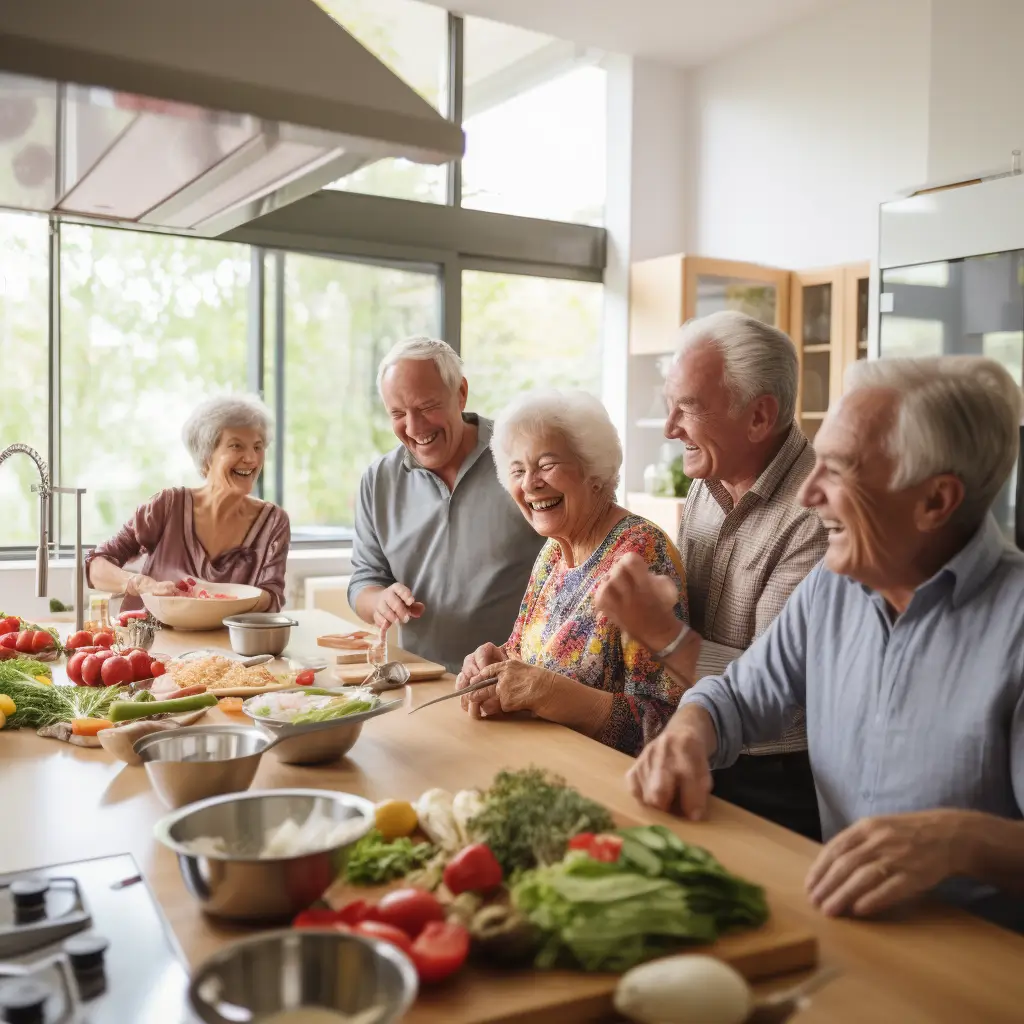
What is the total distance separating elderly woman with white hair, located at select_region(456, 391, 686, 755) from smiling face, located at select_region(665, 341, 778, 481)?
201mm

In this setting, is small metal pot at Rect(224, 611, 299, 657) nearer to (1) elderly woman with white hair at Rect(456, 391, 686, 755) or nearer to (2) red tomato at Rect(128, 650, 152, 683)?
(2) red tomato at Rect(128, 650, 152, 683)

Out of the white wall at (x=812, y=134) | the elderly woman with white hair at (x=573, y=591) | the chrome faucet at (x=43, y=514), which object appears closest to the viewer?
the elderly woman with white hair at (x=573, y=591)

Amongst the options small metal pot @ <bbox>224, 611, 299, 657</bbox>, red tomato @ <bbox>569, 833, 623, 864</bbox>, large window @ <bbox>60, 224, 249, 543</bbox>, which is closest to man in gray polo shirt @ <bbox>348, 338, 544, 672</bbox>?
small metal pot @ <bbox>224, 611, 299, 657</bbox>

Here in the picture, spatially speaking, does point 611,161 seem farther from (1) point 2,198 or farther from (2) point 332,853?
(2) point 332,853

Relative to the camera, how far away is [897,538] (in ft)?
5.00

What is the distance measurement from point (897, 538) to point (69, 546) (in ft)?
15.0

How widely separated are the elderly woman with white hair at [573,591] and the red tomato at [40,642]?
117 cm

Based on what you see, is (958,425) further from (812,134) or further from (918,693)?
(812,134)

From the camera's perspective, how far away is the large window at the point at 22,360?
5.02 metres

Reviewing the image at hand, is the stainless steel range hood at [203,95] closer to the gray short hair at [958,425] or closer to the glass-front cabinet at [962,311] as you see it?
the gray short hair at [958,425]

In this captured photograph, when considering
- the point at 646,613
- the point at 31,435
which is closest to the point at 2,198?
the point at 646,613

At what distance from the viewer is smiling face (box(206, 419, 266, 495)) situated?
143 inches

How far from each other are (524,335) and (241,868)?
5.62 meters

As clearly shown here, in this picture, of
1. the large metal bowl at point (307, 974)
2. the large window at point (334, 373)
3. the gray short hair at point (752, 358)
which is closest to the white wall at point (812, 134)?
the large window at point (334, 373)
